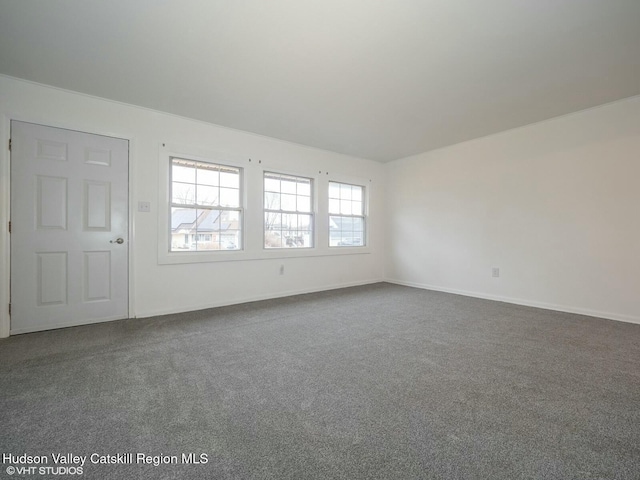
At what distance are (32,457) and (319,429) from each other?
1276mm

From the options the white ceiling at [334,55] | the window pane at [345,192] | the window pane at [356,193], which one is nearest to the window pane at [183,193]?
the white ceiling at [334,55]

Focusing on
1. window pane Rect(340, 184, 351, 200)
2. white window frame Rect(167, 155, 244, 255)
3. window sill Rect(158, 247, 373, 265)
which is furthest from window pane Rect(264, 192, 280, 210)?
window pane Rect(340, 184, 351, 200)

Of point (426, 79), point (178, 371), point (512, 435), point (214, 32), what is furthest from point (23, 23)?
point (512, 435)

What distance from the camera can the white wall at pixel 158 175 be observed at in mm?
2861

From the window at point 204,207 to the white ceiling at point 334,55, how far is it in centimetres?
71

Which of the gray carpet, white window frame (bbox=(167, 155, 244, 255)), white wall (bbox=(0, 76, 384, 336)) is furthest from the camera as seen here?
white window frame (bbox=(167, 155, 244, 255))

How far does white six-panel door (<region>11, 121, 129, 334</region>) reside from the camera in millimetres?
2865

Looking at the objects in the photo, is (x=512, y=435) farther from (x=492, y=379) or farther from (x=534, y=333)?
(x=534, y=333)

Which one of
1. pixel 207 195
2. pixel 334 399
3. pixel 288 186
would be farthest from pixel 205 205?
pixel 334 399

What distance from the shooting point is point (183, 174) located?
3793 mm

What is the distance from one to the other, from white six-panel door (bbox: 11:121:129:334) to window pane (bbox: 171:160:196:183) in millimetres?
534

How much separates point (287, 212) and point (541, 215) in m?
3.60

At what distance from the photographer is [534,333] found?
2889 millimetres

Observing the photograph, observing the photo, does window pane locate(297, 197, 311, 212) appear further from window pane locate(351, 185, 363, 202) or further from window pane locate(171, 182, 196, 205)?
window pane locate(171, 182, 196, 205)
